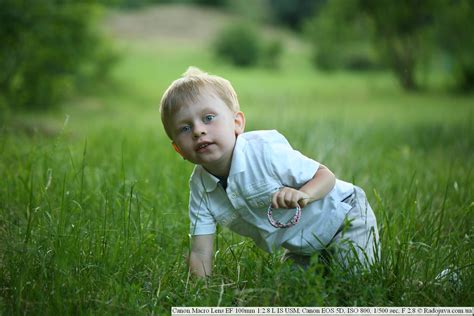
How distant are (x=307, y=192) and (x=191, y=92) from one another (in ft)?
1.96

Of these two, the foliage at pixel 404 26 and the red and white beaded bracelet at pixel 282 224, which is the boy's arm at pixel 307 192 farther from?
the foliage at pixel 404 26

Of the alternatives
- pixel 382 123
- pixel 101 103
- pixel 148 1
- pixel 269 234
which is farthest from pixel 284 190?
pixel 148 1

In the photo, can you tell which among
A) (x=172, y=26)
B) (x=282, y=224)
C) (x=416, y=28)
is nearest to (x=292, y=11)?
(x=172, y=26)

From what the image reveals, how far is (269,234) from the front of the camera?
229cm

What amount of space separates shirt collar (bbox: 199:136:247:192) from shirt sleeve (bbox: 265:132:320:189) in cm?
10

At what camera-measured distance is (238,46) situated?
23.4m

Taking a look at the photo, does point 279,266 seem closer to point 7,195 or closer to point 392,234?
point 392,234

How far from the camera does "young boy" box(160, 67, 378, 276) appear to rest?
7.28 feet

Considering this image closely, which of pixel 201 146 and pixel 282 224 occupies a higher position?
pixel 201 146

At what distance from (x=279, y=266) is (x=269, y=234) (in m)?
0.22

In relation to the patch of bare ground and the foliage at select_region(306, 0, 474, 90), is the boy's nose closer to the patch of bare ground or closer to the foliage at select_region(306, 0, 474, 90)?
the foliage at select_region(306, 0, 474, 90)

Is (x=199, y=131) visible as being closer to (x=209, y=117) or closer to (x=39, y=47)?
(x=209, y=117)

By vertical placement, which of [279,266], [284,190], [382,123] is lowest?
[382,123]

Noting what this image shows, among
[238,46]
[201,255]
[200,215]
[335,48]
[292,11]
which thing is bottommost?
[238,46]
